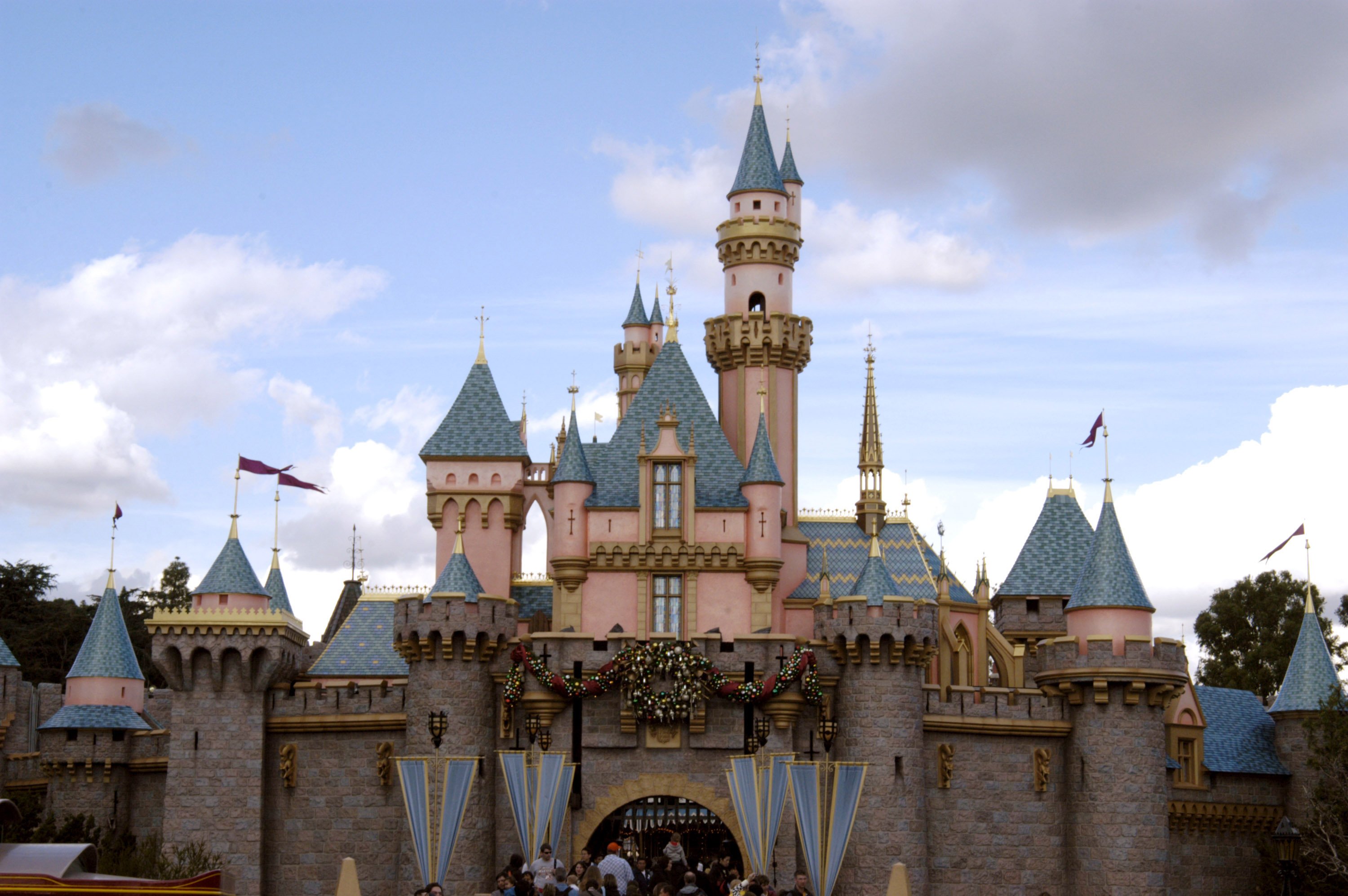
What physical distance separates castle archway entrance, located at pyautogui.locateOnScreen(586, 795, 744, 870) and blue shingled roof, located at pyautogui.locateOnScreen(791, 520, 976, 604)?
7.21 metres

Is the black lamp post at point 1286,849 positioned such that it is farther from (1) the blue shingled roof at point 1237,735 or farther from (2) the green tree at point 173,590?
(2) the green tree at point 173,590

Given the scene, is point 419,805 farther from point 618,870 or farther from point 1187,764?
point 1187,764

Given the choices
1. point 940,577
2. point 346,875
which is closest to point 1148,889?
point 940,577

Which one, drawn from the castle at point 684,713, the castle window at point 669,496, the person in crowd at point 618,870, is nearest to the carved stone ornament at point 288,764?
the castle at point 684,713

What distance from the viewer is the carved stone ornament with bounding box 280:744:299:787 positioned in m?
40.8

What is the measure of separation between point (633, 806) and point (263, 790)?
324 inches

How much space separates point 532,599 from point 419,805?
10126 mm

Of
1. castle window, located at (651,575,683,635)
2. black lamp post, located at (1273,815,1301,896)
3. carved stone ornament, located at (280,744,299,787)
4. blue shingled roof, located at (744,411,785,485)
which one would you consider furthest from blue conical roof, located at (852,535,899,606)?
carved stone ornament, located at (280,744,299,787)

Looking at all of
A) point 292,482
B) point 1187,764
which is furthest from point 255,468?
point 1187,764

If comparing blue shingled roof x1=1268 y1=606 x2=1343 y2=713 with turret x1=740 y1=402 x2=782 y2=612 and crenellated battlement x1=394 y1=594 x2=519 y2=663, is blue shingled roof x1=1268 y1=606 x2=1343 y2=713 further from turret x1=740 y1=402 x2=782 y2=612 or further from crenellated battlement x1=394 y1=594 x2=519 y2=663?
crenellated battlement x1=394 y1=594 x2=519 y2=663

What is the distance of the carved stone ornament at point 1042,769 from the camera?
133 ft

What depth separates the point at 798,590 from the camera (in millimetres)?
44969

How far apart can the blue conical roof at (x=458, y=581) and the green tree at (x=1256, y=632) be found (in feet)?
99.6

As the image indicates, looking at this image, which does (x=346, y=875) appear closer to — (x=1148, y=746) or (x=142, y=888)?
(x=142, y=888)
